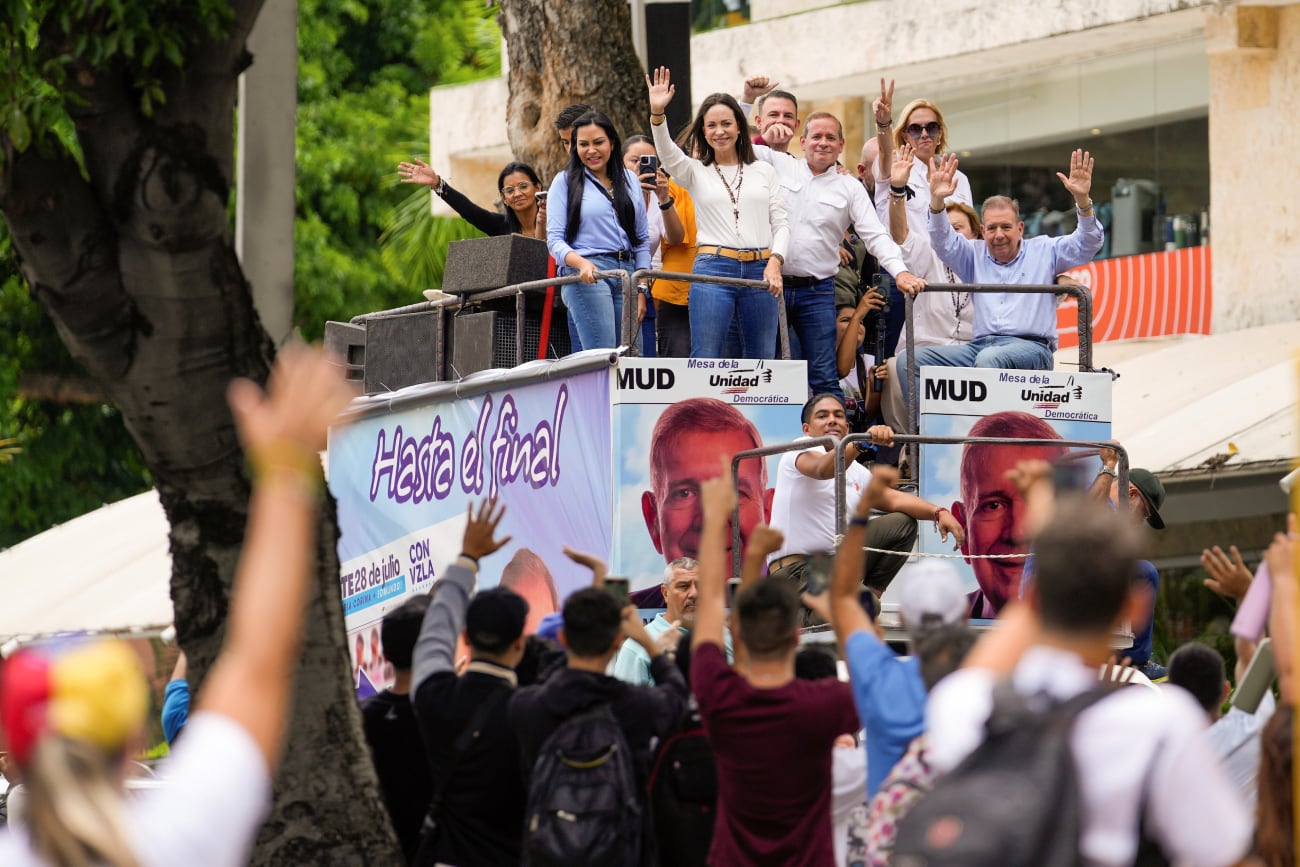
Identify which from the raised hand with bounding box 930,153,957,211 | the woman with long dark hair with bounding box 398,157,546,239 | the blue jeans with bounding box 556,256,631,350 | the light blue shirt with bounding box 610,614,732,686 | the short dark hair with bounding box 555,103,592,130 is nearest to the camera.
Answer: the light blue shirt with bounding box 610,614,732,686

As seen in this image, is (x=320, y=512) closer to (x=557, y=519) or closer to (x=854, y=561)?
(x=854, y=561)

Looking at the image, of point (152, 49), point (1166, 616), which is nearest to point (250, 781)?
point (152, 49)

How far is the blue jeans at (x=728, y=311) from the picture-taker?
35.1ft

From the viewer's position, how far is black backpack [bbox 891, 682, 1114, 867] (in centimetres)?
354

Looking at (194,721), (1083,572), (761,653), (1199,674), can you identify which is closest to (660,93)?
(1199,674)

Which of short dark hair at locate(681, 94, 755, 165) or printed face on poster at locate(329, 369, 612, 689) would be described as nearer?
printed face on poster at locate(329, 369, 612, 689)

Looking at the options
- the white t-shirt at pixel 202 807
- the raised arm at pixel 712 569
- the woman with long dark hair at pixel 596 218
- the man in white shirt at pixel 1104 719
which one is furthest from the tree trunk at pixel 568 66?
the white t-shirt at pixel 202 807

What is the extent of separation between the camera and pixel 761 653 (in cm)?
562

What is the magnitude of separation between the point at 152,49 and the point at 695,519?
189 inches

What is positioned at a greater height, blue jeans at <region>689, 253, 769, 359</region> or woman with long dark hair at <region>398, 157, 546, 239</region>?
woman with long dark hair at <region>398, 157, 546, 239</region>

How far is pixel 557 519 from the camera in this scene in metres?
11.0

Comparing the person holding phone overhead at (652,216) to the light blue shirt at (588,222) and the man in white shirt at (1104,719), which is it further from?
the man in white shirt at (1104,719)

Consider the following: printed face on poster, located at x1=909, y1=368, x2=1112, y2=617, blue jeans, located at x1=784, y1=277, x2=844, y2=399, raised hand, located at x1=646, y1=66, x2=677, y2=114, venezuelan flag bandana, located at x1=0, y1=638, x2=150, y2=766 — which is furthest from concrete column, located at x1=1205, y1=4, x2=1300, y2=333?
venezuelan flag bandana, located at x1=0, y1=638, x2=150, y2=766

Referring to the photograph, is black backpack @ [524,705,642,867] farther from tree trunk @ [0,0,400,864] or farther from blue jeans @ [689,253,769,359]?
blue jeans @ [689,253,769,359]
